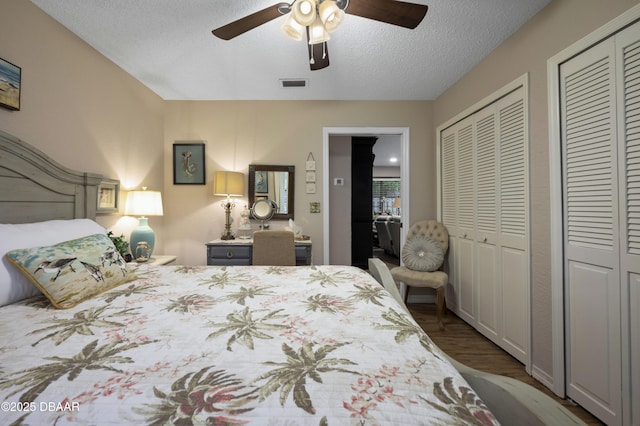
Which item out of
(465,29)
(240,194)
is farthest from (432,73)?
(240,194)

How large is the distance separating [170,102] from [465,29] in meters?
3.28

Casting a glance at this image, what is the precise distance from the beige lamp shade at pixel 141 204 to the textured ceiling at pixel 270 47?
1.23 m

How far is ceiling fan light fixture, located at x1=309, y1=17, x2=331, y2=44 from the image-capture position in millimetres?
1555

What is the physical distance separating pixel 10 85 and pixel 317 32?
191 cm

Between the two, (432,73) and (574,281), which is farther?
(432,73)

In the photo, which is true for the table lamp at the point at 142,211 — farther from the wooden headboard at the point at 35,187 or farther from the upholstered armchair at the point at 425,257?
the upholstered armchair at the point at 425,257

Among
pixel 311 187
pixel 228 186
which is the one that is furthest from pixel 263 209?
pixel 311 187

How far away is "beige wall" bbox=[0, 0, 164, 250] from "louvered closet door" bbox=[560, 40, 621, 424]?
11.4 feet

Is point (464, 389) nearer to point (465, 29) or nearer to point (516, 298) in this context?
point (516, 298)

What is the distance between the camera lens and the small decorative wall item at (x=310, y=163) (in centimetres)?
339

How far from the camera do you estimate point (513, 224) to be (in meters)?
2.15

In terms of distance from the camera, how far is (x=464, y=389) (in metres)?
A: 0.63

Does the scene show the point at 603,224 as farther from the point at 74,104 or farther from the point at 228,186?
the point at 74,104

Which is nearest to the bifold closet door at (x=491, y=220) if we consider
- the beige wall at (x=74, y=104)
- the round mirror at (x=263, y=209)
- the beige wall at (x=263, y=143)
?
the beige wall at (x=263, y=143)
